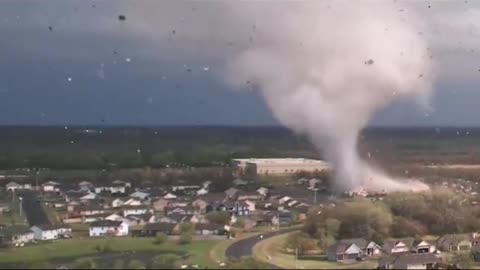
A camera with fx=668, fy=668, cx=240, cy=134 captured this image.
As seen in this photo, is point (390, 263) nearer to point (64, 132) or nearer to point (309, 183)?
point (309, 183)

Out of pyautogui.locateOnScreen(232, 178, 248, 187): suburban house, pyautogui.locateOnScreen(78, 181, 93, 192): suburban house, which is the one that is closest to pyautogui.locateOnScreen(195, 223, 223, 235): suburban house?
pyautogui.locateOnScreen(232, 178, 248, 187): suburban house

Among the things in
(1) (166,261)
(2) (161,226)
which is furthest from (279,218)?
(1) (166,261)

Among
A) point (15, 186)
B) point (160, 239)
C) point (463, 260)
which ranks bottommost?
point (463, 260)

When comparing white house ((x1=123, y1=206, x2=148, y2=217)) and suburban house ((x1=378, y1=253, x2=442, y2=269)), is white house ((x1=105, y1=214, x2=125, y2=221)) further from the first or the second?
suburban house ((x1=378, y1=253, x2=442, y2=269))

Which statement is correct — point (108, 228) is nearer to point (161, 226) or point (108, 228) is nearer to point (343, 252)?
point (161, 226)

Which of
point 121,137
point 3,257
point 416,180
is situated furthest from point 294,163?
point 3,257

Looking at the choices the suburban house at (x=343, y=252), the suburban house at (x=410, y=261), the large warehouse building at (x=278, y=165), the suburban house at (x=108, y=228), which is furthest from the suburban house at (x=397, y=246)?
the suburban house at (x=108, y=228)
